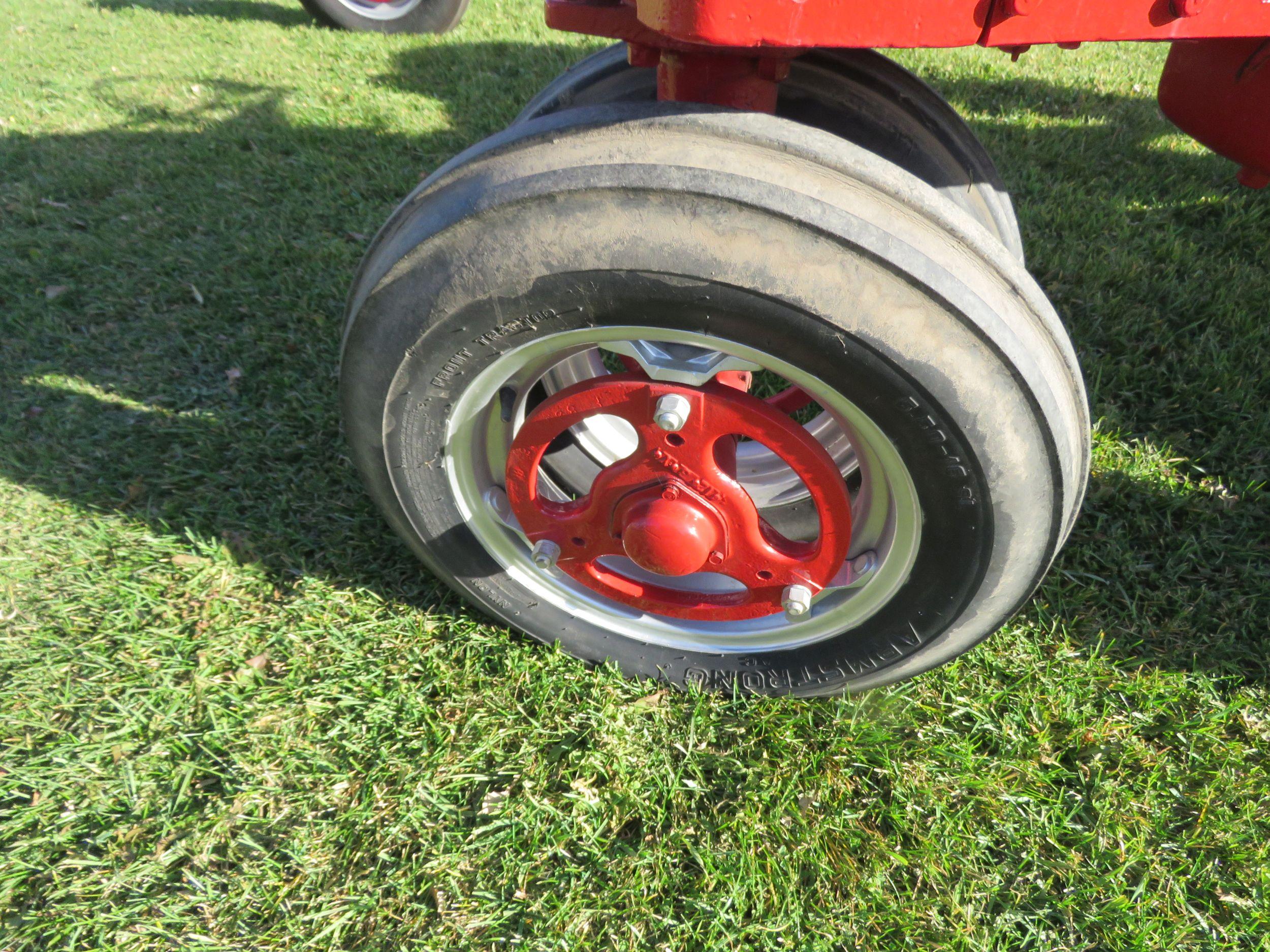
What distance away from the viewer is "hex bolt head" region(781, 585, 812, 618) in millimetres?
1665

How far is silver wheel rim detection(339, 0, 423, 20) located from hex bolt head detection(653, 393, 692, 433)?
5184 millimetres

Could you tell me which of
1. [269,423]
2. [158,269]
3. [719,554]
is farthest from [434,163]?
[719,554]

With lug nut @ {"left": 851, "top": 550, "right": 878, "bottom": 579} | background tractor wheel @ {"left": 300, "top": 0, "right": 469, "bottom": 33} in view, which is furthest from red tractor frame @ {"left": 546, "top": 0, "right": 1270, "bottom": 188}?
background tractor wheel @ {"left": 300, "top": 0, "right": 469, "bottom": 33}

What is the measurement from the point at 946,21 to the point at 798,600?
108cm

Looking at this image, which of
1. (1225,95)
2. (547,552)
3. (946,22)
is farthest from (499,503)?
(1225,95)

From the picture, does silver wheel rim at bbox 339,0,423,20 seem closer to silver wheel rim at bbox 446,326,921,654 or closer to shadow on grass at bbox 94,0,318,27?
shadow on grass at bbox 94,0,318,27

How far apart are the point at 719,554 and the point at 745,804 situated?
1.87 ft

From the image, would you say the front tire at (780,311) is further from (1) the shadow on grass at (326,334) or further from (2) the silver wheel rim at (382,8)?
(2) the silver wheel rim at (382,8)

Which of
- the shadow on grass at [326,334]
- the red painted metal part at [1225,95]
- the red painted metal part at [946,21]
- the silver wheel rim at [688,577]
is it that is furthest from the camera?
the shadow on grass at [326,334]

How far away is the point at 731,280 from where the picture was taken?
4.04ft

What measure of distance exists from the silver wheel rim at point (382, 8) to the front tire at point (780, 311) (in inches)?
193

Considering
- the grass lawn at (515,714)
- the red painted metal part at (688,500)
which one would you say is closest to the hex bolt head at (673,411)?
the red painted metal part at (688,500)

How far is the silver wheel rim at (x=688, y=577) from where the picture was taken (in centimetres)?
139

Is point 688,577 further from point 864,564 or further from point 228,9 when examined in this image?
point 228,9
